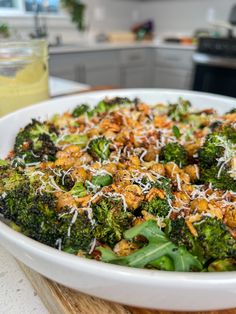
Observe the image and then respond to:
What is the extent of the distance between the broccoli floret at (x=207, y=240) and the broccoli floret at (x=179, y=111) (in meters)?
0.63

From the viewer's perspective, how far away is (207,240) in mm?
516

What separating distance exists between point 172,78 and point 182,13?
1177mm

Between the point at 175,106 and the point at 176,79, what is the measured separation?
3.06 metres

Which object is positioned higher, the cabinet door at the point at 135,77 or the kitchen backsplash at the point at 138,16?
the kitchen backsplash at the point at 138,16

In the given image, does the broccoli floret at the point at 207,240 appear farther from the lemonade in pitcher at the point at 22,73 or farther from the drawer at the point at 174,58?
the drawer at the point at 174,58

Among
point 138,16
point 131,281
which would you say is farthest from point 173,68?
point 131,281

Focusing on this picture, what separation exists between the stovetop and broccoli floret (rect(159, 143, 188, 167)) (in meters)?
2.58

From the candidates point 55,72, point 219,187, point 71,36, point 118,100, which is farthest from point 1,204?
point 71,36

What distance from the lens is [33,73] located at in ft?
3.77

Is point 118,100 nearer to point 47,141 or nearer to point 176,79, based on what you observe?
point 47,141

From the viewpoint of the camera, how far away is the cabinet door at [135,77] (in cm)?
405

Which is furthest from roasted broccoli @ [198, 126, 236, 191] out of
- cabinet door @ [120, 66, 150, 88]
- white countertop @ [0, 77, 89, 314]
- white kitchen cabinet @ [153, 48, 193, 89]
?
cabinet door @ [120, 66, 150, 88]

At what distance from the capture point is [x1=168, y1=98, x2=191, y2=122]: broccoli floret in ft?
3.67

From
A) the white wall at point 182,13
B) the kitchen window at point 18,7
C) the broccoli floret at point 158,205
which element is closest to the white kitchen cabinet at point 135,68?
the white wall at point 182,13
